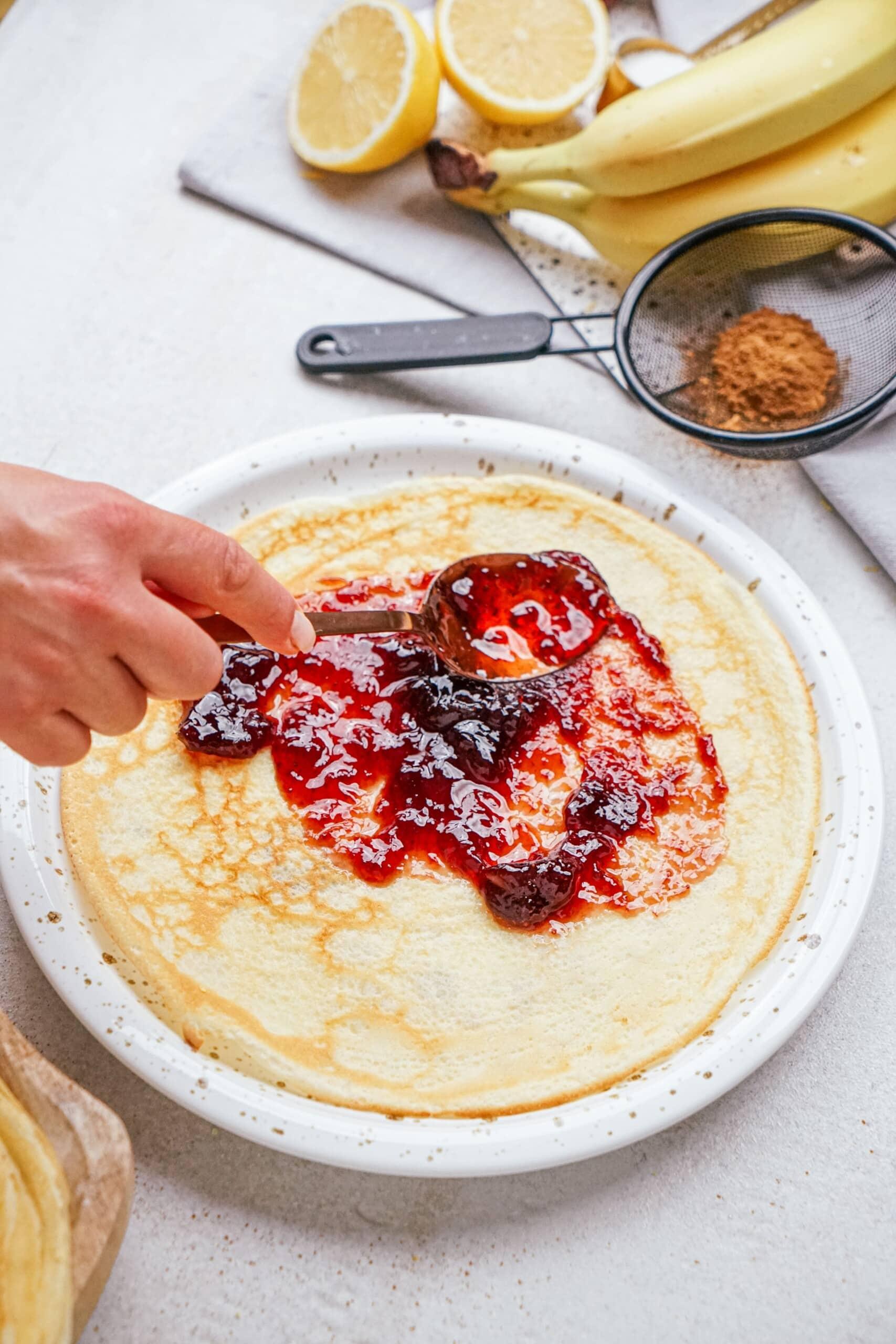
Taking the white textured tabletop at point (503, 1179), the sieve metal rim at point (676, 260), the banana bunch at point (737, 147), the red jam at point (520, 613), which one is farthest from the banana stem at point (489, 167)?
the red jam at point (520, 613)

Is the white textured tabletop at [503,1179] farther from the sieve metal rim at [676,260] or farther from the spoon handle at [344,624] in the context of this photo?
the spoon handle at [344,624]

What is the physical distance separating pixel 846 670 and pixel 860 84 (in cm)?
140

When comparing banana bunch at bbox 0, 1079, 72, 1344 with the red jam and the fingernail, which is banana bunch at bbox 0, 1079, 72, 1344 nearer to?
the fingernail

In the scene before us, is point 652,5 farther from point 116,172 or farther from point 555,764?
point 555,764

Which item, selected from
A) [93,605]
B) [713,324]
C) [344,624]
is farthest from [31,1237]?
[713,324]

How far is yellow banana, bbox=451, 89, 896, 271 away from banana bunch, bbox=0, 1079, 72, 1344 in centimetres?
237

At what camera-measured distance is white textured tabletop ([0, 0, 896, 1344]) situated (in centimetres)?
177

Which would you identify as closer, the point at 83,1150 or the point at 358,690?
the point at 83,1150

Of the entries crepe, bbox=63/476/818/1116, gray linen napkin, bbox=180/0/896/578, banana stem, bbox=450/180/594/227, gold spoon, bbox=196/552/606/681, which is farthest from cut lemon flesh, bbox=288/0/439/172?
crepe, bbox=63/476/818/1116

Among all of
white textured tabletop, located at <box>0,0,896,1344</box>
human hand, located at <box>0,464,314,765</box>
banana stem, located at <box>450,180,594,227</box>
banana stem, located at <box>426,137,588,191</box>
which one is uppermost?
human hand, located at <box>0,464,314,765</box>

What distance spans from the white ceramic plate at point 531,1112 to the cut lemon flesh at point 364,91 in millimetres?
909

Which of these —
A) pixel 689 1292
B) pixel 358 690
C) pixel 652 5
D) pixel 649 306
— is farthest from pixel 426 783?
pixel 652 5

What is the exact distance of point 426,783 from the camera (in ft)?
6.56

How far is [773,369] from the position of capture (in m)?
2.45
